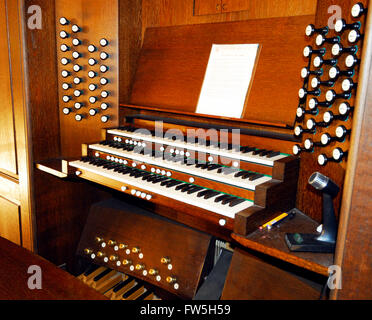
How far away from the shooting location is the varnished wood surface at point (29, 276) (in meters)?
1.25

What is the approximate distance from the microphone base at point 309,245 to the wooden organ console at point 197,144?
0.09 feet

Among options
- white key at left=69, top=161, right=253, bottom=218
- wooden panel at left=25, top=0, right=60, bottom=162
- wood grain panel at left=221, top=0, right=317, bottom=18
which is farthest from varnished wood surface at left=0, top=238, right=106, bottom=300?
wood grain panel at left=221, top=0, right=317, bottom=18

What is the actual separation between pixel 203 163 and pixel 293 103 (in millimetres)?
596

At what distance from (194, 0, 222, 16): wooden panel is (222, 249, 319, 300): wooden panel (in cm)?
157

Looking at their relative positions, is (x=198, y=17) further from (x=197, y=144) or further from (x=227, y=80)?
(x=197, y=144)

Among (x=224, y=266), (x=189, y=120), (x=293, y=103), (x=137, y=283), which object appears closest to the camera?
(x=293, y=103)

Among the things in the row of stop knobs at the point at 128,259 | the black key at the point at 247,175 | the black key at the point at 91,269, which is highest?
the black key at the point at 247,175

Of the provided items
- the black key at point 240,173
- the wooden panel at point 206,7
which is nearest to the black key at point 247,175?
the black key at point 240,173

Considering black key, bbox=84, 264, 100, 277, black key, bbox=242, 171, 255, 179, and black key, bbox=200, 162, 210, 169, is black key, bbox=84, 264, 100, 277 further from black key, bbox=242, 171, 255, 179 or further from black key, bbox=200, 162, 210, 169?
black key, bbox=242, 171, 255, 179

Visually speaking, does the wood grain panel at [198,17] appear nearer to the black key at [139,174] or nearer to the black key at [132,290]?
the black key at [139,174]

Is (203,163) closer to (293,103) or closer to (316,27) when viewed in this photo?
(293,103)

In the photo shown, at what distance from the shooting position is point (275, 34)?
199 centimetres

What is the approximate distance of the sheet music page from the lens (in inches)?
80.7
